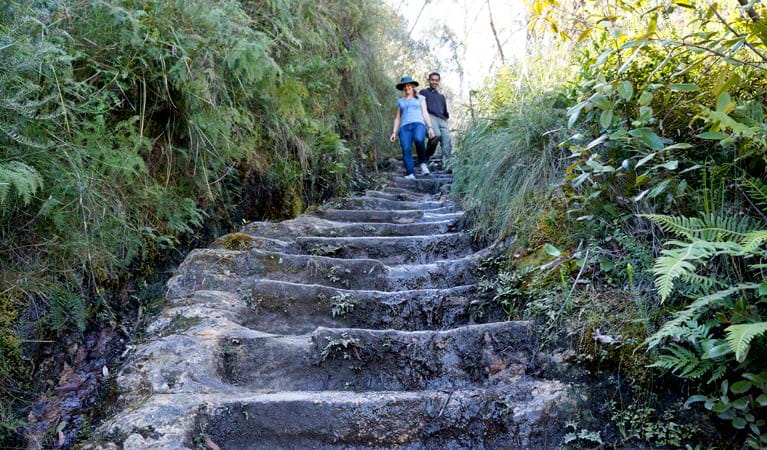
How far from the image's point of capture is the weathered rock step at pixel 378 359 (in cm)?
277

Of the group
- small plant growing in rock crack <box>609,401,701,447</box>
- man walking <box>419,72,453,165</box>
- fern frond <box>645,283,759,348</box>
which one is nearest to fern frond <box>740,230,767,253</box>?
fern frond <box>645,283,759,348</box>

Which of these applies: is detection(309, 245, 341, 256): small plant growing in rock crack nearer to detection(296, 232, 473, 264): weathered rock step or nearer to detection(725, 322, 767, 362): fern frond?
detection(296, 232, 473, 264): weathered rock step

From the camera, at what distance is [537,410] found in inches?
93.1

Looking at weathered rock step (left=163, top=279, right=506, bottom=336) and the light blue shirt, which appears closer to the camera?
weathered rock step (left=163, top=279, right=506, bottom=336)

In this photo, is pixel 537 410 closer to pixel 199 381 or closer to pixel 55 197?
pixel 199 381

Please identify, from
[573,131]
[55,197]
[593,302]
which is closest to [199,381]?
[55,197]

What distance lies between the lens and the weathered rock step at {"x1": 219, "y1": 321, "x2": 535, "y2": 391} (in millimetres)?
2773

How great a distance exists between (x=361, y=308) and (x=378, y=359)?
56cm

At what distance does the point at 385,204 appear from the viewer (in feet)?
21.1

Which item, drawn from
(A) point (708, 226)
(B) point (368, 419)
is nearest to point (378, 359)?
(B) point (368, 419)

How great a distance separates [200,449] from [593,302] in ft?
6.24

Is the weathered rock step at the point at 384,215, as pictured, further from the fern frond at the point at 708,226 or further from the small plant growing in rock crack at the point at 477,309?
the fern frond at the point at 708,226

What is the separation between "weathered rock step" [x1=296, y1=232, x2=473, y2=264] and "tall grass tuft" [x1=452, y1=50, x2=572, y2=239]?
23 cm

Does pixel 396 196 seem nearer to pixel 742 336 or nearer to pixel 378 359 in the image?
pixel 378 359
